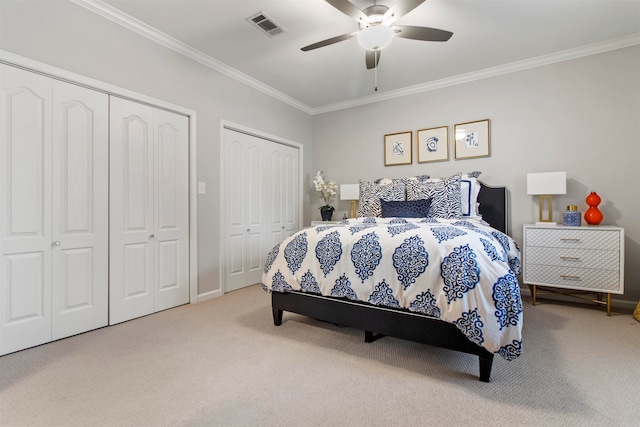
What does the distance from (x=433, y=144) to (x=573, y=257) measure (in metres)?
1.96

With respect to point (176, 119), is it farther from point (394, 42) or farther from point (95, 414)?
point (95, 414)

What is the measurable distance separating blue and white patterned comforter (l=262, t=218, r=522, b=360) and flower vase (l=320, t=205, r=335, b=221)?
6.94ft

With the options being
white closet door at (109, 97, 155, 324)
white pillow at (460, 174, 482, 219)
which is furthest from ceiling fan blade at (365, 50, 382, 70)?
white closet door at (109, 97, 155, 324)

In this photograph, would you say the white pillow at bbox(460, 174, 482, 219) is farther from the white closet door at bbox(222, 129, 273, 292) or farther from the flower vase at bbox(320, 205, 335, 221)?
the white closet door at bbox(222, 129, 273, 292)

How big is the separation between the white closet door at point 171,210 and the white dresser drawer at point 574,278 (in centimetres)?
350

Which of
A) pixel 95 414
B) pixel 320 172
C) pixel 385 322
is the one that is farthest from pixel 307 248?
pixel 320 172

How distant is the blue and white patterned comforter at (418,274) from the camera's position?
1.60 meters

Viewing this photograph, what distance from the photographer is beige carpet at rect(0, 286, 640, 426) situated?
142 centimetres

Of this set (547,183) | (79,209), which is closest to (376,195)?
(547,183)

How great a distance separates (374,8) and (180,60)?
1.97 metres

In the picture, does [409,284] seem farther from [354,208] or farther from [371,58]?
[354,208]

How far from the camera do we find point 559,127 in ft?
10.8

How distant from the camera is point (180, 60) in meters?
3.08

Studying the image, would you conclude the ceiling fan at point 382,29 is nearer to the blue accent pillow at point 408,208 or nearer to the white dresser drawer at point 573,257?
the blue accent pillow at point 408,208
